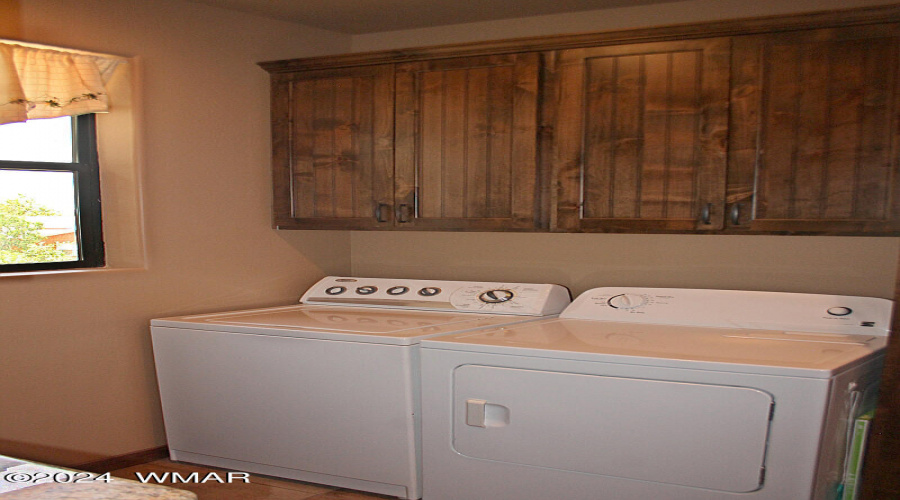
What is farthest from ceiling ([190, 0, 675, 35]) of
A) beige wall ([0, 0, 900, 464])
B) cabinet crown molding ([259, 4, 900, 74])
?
cabinet crown molding ([259, 4, 900, 74])

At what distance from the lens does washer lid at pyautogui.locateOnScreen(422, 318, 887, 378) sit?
1.76 m

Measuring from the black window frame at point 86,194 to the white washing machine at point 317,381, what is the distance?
1.25 feet

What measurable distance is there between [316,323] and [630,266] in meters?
1.29

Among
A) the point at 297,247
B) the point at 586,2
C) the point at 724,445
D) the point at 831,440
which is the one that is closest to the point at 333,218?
the point at 297,247

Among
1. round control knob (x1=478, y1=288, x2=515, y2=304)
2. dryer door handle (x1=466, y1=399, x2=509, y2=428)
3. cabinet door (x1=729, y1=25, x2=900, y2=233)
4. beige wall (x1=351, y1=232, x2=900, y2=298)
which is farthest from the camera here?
round control knob (x1=478, y1=288, x2=515, y2=304)

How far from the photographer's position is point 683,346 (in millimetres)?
1992

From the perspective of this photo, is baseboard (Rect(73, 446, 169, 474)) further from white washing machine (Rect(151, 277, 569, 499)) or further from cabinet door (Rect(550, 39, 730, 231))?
cabinet door (Rect(550, 39, 730, 231))

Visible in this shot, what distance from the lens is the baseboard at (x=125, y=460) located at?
2.59 m

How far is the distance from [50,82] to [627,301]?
228 centimetres

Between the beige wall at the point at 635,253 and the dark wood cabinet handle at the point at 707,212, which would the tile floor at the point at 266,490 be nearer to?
the beige wall at the point at 635,253

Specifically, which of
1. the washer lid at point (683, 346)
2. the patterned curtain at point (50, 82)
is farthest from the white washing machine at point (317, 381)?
the patterned curtain at point (50, 82)

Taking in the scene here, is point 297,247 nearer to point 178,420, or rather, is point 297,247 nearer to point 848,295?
point 178,420

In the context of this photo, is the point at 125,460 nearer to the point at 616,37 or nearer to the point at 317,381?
the point at 317,381

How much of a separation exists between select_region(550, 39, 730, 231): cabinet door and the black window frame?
179 cm
